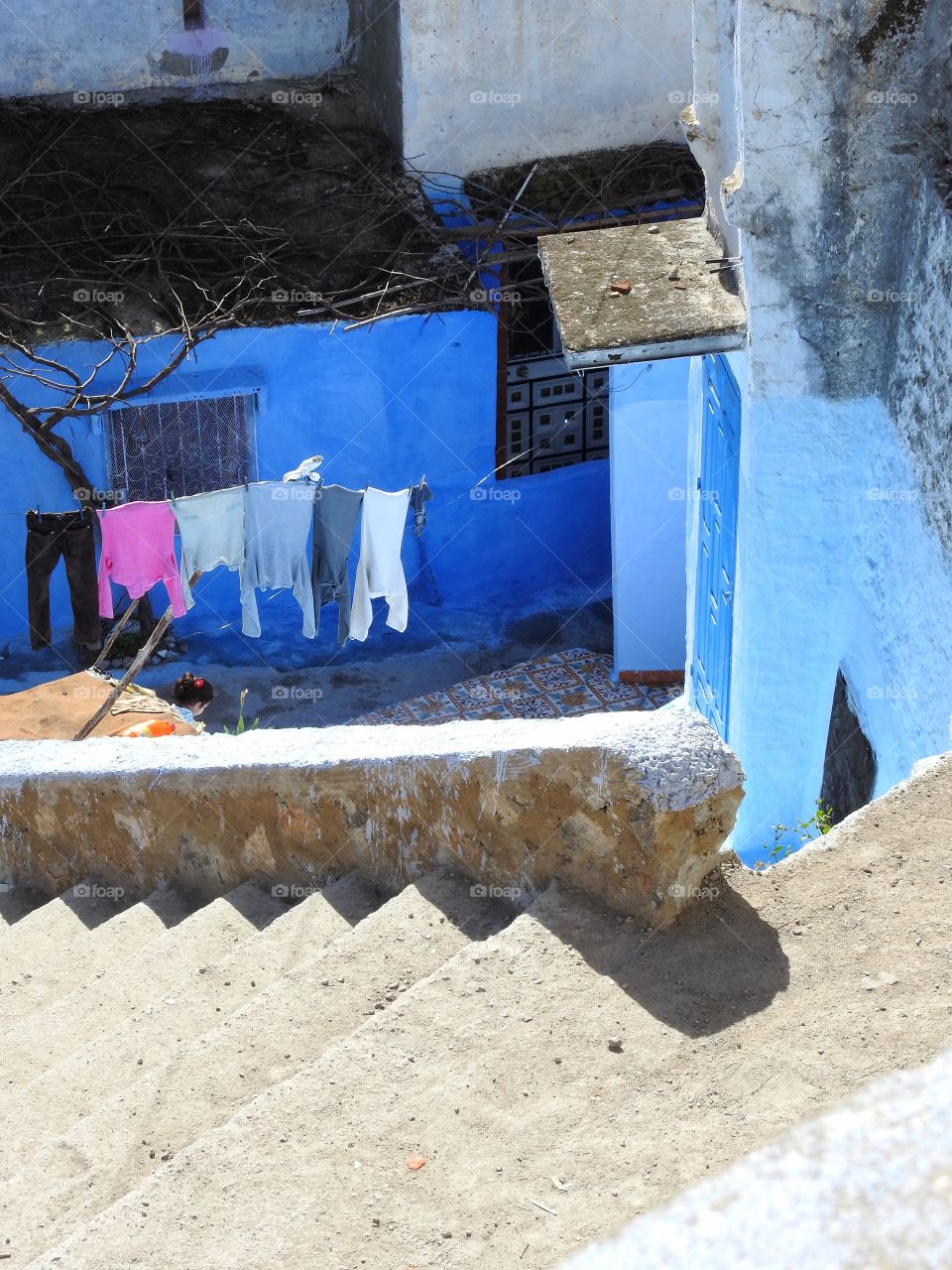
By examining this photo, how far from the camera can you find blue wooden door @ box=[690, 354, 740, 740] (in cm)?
670

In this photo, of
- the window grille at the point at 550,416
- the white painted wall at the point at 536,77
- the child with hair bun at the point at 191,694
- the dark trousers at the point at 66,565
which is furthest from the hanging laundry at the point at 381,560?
the white painted wall at the point at 536,77

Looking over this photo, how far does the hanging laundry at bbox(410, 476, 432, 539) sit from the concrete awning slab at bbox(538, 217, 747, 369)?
3286mm

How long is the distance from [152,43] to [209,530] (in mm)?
5505

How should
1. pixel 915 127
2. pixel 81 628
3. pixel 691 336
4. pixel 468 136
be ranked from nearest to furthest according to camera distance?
pixel 915 127 < pixel 691 336 < pixel 81 628 < pixel 468 136

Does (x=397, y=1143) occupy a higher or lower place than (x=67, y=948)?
higher

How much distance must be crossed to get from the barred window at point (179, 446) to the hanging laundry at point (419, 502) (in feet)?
4.30

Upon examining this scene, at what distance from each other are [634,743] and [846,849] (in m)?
0.66

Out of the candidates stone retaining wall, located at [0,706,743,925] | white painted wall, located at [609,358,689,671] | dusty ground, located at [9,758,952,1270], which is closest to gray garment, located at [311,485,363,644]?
white painted wall, located at [609,358,689,671]

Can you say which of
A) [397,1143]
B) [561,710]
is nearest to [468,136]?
[561,710]

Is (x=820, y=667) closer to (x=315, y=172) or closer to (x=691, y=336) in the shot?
(x=691, y=336)

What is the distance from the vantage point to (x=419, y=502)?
34.4 ft

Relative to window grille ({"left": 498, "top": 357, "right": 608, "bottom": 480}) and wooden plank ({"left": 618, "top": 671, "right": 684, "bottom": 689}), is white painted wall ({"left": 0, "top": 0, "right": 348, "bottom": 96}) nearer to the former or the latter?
window grille ({"left": 498, "top": 357, "right": 608, "bottom": 480})

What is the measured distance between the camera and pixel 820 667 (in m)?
6.38

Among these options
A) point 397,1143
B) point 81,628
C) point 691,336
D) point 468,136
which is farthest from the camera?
point 468,136
